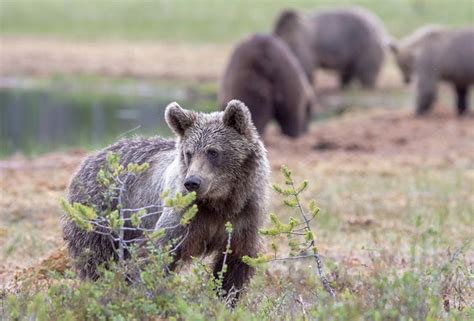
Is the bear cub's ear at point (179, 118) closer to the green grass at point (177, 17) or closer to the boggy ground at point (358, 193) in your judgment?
the boggy ground at point (358, 193)

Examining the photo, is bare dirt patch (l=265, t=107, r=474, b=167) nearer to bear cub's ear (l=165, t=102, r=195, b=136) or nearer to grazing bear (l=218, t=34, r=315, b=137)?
grazing bear (l=218, t=34, r=315, b=137)

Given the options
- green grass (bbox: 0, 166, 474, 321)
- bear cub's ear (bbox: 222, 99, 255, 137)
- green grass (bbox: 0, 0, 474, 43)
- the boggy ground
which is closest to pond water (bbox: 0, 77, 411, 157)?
the boggy ground

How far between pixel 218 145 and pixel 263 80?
8904 millimetres

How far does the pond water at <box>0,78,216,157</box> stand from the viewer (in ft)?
58.9

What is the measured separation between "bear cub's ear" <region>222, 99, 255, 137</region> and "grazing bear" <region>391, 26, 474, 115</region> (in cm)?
1401

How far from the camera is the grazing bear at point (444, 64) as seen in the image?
19.8 m

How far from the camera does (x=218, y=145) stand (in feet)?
21.0

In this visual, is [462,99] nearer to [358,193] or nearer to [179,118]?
[358,193]

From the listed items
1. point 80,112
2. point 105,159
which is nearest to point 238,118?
point 105,159

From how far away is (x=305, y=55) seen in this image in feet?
78.9

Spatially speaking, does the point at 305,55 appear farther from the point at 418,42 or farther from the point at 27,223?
the point at 27,223

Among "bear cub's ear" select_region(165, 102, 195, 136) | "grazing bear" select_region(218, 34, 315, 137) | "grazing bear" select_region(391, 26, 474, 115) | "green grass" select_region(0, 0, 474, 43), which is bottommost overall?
"green grass" select_region(0, 0, 474, 43)

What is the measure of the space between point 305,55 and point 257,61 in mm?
8959

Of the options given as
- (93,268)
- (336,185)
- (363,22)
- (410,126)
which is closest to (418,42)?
(410,126)
